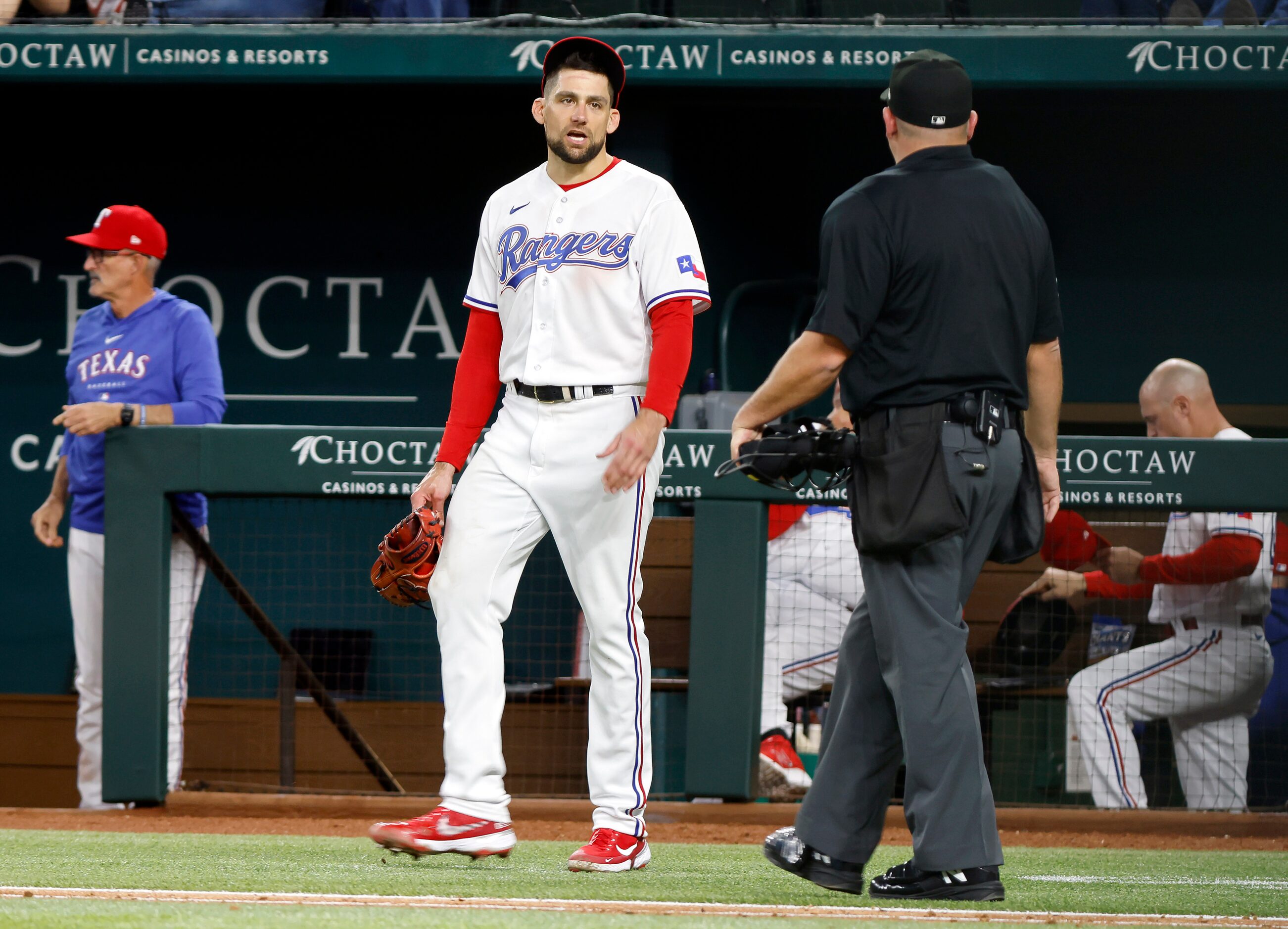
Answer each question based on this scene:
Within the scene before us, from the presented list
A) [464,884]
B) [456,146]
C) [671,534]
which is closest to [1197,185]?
[456,146]

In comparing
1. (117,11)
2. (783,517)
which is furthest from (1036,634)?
(117,11)

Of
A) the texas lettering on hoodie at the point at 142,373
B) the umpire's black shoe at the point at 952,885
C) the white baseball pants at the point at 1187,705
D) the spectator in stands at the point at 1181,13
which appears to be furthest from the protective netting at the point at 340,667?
the spectator in stands at the point at 1181,13

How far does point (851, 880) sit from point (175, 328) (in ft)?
12.5

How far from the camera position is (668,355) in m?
3.56

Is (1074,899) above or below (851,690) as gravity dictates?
below

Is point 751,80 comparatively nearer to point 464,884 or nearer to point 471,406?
point 471,406

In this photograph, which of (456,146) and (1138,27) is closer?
(1138,27)

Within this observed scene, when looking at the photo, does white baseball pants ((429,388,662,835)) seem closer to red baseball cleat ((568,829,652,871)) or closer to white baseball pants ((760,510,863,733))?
red baseball cleat ((568,829,652,871))

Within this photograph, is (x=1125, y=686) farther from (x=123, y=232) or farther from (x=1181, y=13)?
(x=123, y=232)

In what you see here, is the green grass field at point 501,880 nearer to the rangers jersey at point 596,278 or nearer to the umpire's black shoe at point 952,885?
the umpire's black shoe at point 952,885

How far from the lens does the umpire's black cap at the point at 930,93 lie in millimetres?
3186

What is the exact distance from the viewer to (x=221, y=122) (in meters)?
8.27

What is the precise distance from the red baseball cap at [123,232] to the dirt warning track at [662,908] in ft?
11.4

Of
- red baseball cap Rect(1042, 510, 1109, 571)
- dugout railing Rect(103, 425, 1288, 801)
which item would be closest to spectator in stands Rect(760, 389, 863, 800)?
dugout railing Rect(103, 425, 1288, 801)
